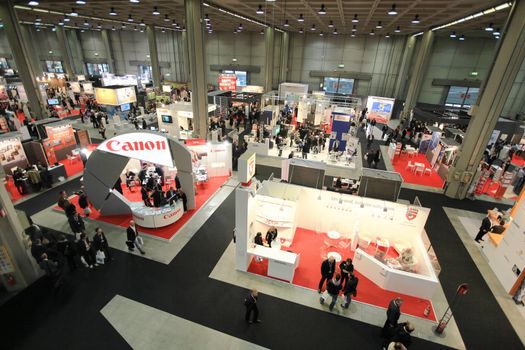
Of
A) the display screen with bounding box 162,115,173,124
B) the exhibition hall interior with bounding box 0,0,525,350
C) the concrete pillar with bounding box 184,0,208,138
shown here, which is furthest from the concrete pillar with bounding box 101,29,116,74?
the concrete pillar with bounding box 184,0,208,138

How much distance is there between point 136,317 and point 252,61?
2865 cm

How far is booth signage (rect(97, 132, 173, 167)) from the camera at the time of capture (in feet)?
23.8

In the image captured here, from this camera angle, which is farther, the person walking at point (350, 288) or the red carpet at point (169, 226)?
the red carpet at point (169, 226)

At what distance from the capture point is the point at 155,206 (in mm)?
8641

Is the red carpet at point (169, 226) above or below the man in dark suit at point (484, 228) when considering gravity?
below

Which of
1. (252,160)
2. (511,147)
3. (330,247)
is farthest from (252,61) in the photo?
(330,247)

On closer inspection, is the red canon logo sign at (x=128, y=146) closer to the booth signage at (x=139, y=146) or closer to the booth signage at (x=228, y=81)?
the booth signage at (x=139, y=146)

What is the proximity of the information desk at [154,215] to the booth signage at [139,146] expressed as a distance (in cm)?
187

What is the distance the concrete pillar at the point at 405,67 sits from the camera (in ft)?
76.2

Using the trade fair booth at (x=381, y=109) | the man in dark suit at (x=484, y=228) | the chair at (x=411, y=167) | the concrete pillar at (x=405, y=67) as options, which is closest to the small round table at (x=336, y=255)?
the man in dark suit at (x=484, y=228)

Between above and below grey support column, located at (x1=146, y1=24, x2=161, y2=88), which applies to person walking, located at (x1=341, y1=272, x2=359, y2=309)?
below

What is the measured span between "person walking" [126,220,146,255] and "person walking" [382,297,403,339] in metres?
6.32

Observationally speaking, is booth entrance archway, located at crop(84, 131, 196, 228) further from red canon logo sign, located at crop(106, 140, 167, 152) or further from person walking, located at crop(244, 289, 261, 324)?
person walking, located at crop(244, 289, 261, 324)

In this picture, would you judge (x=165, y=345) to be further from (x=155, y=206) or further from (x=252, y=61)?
(x=252, y=61)
